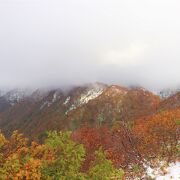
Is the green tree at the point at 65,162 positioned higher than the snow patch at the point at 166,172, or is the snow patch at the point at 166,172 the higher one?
the green tree at the point at 65,162

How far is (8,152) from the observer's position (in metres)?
22.7

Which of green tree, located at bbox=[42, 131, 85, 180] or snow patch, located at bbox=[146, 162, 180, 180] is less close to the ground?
green tree, located at bbox=[42, 131, 85, 180]

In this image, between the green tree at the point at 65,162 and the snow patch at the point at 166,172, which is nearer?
the green tree at the point at 65,162

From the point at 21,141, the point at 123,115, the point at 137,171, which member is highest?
the point at 21,141

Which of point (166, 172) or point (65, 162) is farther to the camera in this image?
point (166, 172)

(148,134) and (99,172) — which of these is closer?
(99,172)

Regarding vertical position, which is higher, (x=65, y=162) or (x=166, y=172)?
(x=65, y=162)

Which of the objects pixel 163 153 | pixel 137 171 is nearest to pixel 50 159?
pixel 137 171

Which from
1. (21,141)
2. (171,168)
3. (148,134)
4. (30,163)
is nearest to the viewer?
(30,163)

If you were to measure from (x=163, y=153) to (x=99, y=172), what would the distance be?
38.5ft

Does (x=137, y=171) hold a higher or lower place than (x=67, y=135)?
lower

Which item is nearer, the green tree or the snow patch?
the green tree

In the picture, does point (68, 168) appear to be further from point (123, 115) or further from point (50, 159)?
point (123, 115)

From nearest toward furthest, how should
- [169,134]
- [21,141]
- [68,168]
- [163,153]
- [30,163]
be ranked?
[30,163]
[68,168]
[21,141]
[163,153]
[169,134]
